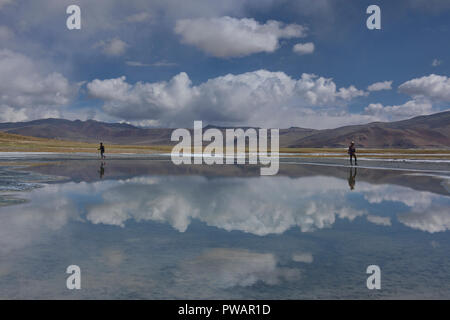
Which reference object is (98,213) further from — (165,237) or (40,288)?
(40,288)

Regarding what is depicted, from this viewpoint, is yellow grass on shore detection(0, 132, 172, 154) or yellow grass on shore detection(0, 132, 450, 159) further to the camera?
yellow grass on shore detection(0, 132, 172, 154)

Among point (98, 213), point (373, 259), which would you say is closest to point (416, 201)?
point (373, 259)

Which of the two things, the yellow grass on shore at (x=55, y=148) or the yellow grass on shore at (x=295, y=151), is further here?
the yellow grass on shore at (x=55, y=148)

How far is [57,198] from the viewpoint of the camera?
14133mm

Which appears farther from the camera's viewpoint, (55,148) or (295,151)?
(295,151)

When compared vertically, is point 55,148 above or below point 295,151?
above

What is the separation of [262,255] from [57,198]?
962cm
